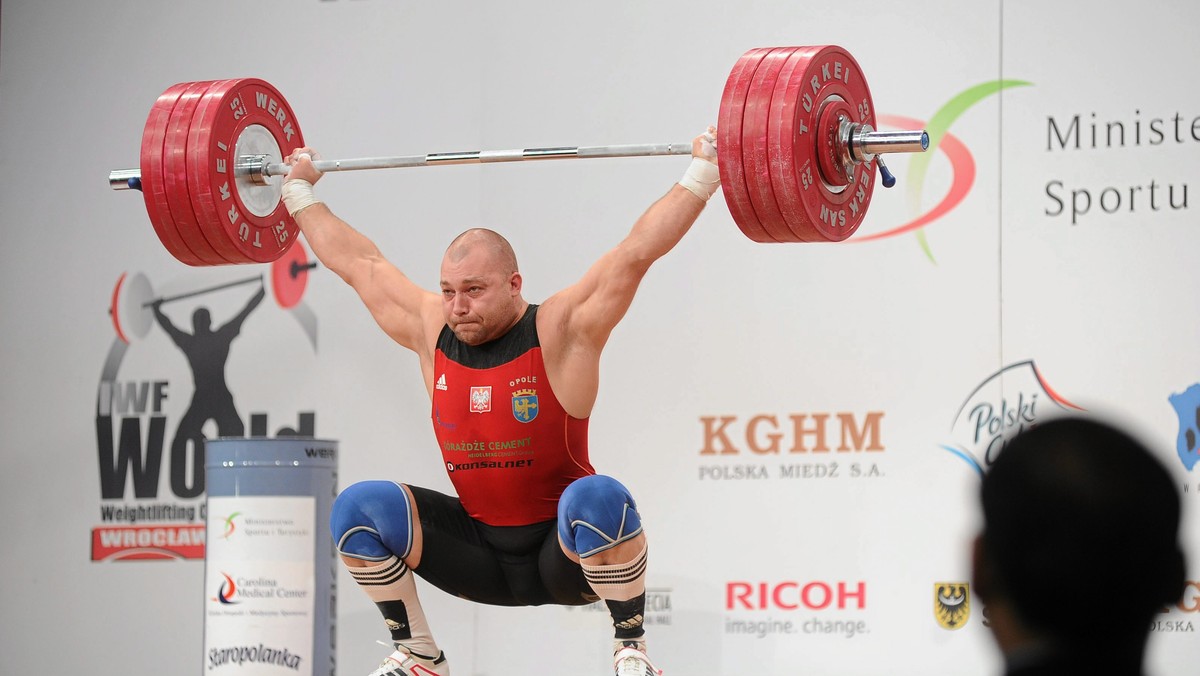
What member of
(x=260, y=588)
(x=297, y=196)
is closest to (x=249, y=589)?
(x=260, y=588)

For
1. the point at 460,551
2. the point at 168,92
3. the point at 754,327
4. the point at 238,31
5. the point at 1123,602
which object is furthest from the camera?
the point at 238,31

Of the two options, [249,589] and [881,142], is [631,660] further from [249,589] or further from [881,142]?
[249,589]

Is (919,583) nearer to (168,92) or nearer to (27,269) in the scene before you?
(168,92)

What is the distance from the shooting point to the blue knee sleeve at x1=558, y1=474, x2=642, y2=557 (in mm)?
3135

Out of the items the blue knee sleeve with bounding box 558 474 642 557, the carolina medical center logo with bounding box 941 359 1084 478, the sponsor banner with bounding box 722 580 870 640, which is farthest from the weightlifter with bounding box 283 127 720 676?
the carolina medical center logo with bounding box 941 359 1084 478

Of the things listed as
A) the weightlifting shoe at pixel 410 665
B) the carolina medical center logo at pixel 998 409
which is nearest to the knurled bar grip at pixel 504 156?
the weightlifting shoe at pixel 410 665

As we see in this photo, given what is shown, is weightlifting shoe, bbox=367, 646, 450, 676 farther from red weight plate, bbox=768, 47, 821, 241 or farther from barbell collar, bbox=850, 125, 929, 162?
barbell collar, bbox=850, 125, 929, 162

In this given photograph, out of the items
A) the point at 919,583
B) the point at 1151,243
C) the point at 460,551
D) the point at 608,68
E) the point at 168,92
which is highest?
the point at 608,68

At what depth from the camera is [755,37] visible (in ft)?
17.1

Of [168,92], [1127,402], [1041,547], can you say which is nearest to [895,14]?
[1127,402]

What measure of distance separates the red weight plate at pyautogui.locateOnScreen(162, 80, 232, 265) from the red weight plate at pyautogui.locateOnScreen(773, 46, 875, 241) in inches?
67.4

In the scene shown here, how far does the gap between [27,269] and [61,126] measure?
0.67 meters

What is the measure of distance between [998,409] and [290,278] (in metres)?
3.00

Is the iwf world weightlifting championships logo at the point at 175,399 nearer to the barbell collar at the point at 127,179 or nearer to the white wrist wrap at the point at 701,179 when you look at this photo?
the barbell collar at the point at 127,179
